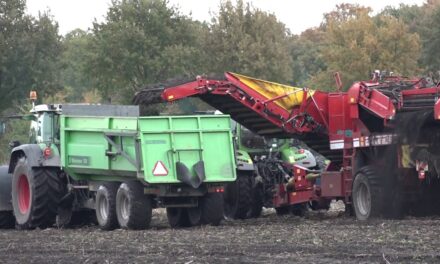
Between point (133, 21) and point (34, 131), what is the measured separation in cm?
2438

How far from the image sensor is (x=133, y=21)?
43.9 meters

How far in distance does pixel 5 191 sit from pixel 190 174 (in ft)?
18.2

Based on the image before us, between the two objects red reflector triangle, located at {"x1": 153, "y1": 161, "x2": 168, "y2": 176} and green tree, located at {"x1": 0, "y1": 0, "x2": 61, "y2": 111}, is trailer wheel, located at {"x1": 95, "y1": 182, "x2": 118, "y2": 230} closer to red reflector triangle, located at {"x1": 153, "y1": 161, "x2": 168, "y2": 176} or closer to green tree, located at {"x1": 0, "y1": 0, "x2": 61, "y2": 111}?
red reflector triangle, located at {"x1": 153, "y1": 161, "x2": 168, "y2": 176}

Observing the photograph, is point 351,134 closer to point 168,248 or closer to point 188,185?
point 188,185

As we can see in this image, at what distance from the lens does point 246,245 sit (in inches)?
498

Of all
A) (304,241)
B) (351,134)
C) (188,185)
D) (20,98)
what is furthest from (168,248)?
(20,98)

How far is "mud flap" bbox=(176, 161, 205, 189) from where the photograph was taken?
53.9ft

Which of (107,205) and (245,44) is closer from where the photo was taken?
(107,205)

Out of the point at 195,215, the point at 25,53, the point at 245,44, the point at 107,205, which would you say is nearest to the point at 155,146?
the point at 107,205

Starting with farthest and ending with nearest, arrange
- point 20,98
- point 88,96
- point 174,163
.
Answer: point 88,96 → point 20,98 → point 174,163

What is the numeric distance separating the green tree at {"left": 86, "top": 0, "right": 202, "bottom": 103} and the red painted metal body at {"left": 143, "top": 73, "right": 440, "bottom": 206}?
893 inches

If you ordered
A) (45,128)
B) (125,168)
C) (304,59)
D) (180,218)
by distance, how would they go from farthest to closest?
A: (304,59)
(45,128)
(180,218)
(125,168)

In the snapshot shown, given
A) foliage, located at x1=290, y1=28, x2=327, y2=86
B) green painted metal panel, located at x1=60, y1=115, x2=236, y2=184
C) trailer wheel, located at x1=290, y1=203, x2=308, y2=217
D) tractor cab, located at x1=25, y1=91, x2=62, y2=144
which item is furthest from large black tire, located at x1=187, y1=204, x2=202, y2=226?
foliage, located at x1=290, y1=28, x2=327, y2=86

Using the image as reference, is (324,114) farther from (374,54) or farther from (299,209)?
(374,54)
